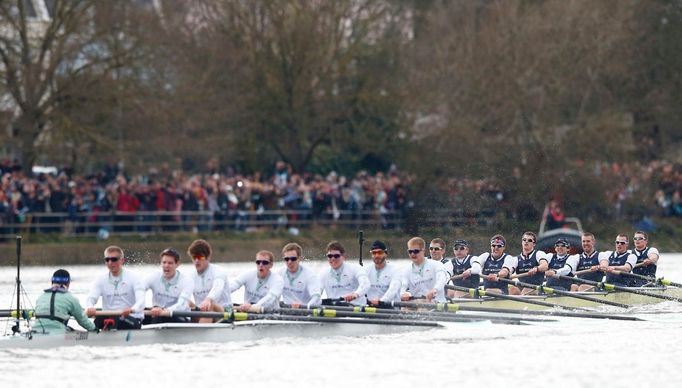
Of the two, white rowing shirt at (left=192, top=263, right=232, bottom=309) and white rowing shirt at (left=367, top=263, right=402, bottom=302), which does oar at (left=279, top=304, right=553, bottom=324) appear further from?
white rowing shirt at (left=192, top=263, right=232, bottom=309)

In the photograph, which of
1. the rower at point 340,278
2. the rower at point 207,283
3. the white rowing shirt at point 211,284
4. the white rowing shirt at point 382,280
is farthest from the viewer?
the white rowing shirt at point 382,280

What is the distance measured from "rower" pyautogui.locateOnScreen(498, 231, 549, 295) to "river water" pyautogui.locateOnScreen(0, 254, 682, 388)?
120 inches

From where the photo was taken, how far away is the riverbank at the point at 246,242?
33312mm

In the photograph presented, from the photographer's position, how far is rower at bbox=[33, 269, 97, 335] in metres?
18.2

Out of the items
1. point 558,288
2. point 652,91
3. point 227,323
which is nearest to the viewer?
point 227,323

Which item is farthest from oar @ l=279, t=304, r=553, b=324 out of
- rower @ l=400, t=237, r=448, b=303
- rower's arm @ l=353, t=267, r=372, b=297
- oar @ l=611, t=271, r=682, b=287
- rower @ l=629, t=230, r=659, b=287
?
rower @ l=629, t=230, r=659, b=287

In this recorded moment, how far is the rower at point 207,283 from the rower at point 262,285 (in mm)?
220

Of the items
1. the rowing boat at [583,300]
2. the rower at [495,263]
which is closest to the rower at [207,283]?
the rowing boat at [583,300]

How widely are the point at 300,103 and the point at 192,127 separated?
4.04 m

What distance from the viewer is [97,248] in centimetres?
3366

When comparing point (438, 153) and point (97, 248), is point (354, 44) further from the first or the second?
point (97, 248)

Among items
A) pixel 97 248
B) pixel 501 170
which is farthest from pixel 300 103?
pixel 97 248

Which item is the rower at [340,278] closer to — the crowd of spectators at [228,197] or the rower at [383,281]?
the rower at [383,281]

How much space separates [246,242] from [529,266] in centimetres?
1167
